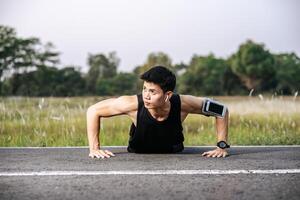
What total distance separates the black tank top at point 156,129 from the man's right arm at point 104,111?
0.09 m

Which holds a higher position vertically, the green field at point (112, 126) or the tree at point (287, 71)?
the tree at point (287, 71)

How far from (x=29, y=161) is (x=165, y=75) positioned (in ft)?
4.82

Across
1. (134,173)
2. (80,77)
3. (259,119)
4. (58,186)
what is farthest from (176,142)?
(80,77)

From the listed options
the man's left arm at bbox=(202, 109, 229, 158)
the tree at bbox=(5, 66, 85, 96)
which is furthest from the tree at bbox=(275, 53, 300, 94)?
the man's left arm at bbox=(202, 109, 229, 158)

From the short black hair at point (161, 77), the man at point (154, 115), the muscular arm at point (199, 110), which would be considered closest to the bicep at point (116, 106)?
the man at point (154, 115)

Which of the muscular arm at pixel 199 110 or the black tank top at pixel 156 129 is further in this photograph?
the muscular arm at pixel 199 110

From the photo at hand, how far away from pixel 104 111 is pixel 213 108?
3.46ft

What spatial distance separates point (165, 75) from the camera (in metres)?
3.79

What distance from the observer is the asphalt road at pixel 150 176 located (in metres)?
2.59

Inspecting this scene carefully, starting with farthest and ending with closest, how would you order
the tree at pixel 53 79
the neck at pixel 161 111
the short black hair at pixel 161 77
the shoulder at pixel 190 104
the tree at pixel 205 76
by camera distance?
the tree at pixel 205 76 → the tree at pixel 53 79 → the shoulder at pixel 190 104 → the neck at pixel 161 111 → the short black hair at pixel 161 77

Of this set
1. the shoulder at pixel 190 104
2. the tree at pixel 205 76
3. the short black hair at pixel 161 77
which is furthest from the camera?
the tree at pixel 205 76

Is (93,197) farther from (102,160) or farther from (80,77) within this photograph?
(80,77)

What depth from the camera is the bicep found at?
4.03 m

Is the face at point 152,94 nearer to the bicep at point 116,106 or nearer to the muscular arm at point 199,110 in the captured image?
the bicep at point 116,106
